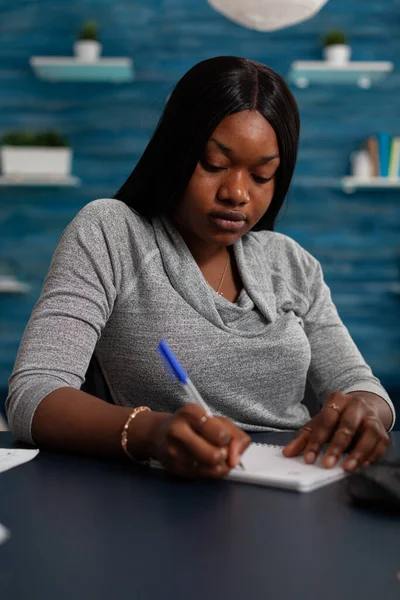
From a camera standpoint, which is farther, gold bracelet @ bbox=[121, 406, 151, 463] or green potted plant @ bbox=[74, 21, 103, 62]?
green potted plant @ bbox=[74, 21, 103, 62]

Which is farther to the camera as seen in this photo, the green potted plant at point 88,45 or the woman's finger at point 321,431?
the green potted plant at point 88,45

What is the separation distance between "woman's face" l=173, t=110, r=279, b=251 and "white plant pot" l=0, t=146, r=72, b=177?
9.64 feet

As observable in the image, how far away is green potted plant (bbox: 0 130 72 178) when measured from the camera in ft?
13.8

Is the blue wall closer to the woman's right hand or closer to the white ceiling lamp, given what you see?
the white ceiling lamp

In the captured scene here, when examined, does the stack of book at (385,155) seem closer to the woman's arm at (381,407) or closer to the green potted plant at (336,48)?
the green potted plant at (336,48)

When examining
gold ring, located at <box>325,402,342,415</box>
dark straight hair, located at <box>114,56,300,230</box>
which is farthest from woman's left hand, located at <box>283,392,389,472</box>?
dark straight hair, located at <box>114,56,300,230</box>

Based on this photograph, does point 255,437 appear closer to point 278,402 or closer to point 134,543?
point 278,402

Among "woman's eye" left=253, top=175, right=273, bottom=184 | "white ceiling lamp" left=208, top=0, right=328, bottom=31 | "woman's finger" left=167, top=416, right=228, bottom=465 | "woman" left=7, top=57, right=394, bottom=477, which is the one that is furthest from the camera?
"white ceiling lamp" left=208, top=0, right=328, bottom=31

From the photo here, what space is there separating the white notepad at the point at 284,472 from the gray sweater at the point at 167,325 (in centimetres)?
33

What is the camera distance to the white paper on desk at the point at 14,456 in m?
1.03

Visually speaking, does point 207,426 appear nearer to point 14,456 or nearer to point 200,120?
point 14,456

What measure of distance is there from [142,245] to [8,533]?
28.9 inches

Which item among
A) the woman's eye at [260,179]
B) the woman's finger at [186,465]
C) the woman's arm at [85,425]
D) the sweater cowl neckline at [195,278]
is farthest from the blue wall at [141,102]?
the woman's finger at [186,465]

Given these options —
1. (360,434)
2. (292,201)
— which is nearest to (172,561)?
(360,434)
